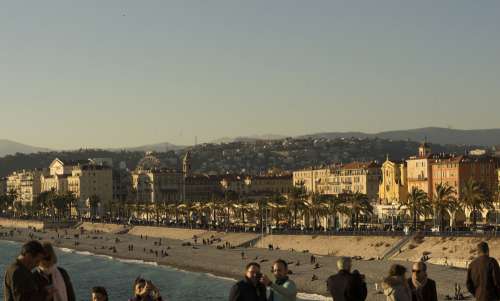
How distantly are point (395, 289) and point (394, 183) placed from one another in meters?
112

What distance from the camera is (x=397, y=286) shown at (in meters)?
14.2

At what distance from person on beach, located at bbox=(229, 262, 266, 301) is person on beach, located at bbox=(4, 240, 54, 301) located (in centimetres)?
244

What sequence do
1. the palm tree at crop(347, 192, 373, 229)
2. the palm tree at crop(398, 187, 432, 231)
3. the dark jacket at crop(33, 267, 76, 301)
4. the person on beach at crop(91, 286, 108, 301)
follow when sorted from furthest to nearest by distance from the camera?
the palm tree at crop(347, 192, 373, 229), the palm tree at crop(398, 187, 432, 231), the person on beach at crop(91, 286, 108, 301), the dark jacket at crop(33, 267, 76, 301)

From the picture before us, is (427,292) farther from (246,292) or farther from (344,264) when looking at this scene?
(246,292)

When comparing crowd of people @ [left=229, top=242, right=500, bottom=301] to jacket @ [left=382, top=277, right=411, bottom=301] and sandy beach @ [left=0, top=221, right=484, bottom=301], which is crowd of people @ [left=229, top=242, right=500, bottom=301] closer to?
jacket @ [left=382, top=277, right=411, bottom=301]

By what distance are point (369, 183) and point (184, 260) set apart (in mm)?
62092

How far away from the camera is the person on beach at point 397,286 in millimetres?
14242

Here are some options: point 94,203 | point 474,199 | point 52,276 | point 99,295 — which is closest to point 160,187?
point 94,203

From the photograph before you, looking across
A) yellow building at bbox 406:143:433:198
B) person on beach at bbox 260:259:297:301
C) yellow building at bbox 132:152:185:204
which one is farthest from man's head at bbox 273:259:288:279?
yellow building at bbox 132:152:185:204

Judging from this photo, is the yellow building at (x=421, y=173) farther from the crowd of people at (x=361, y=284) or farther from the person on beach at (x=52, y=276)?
the person on beach at (x=52, y=276)

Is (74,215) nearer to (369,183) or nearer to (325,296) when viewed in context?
(369,183)

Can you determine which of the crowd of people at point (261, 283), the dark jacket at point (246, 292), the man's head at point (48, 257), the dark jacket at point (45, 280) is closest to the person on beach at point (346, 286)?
the crowd of people at point (261, 283)

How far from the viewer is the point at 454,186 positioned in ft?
367

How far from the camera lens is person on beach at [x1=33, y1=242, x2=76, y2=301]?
1203 centimetres
